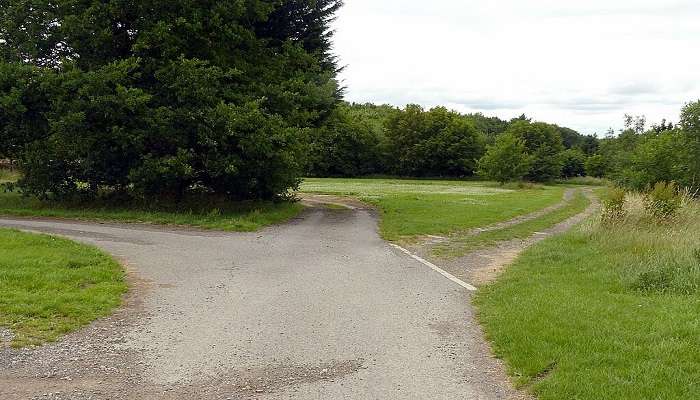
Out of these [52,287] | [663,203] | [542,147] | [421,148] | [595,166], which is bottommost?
[52,287]

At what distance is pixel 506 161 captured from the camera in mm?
62094

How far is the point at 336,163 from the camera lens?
83.6 metres

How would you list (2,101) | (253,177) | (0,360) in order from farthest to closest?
1. (253,177)
2. (2,101)
3. (0,360)

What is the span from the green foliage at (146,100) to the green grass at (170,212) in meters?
0.66

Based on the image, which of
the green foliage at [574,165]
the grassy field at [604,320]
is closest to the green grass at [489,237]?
the grassy field at [604,320]

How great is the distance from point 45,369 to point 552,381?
14.8 ft

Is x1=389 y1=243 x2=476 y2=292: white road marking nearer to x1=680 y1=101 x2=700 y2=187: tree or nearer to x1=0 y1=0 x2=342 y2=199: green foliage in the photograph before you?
x1=0 y1=0 x2=342 y2=199: green foliage

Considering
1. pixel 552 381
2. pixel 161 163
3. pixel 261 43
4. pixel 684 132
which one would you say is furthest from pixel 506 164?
pixel 552 381

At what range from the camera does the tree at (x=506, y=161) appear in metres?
62.1

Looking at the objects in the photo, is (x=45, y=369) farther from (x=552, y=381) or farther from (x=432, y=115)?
(x=432, y=115)

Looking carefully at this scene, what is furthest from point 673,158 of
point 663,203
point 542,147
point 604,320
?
point 542,147

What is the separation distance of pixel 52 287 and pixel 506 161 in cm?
5853

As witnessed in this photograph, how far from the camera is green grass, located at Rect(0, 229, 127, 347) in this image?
251 inches

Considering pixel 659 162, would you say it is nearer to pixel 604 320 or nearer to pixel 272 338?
pixel 604 320
